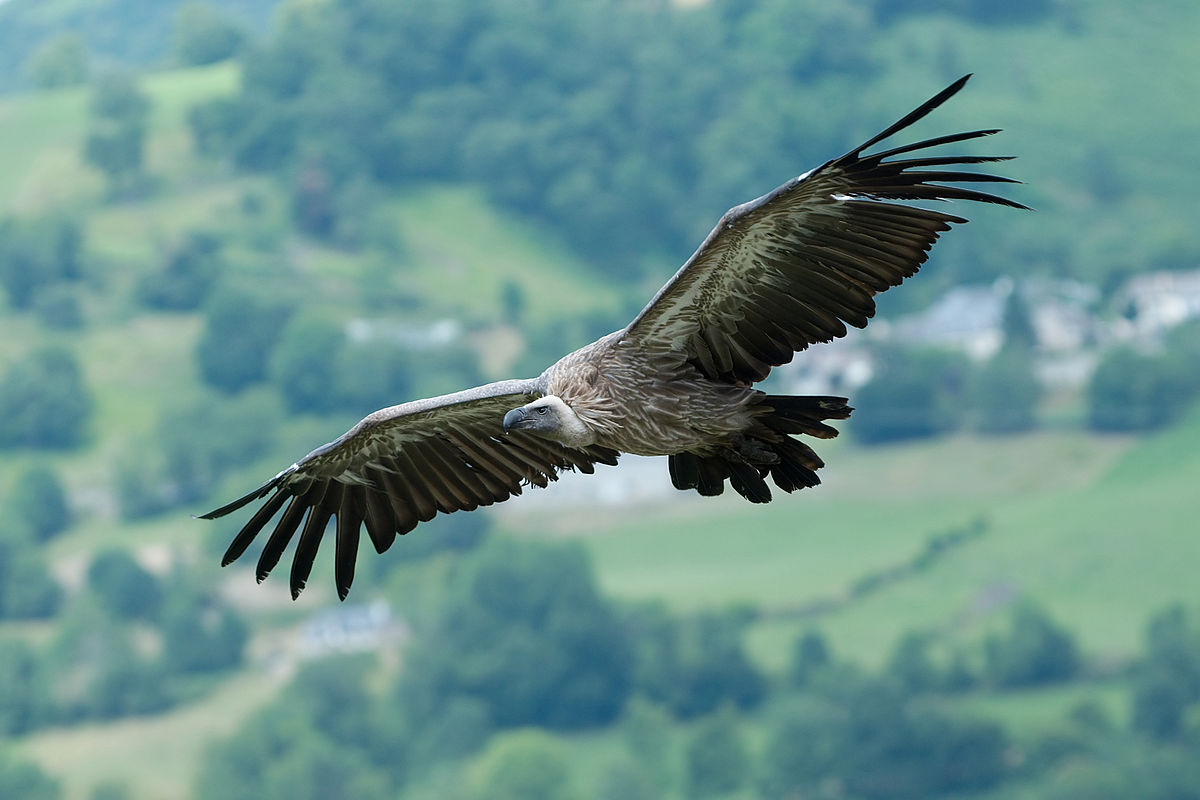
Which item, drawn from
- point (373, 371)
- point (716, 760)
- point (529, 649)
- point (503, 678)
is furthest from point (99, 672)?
point (373, 371)

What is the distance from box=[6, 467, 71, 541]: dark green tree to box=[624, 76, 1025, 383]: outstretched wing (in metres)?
155

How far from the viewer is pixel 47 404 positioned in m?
174

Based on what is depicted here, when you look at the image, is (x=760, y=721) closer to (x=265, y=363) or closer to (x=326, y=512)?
(x=265, y=363)

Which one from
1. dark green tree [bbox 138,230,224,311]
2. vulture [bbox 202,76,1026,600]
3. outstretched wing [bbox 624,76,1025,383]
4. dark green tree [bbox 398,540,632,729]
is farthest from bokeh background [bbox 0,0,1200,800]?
outstretched wing [bbox 624,76,1025,383]

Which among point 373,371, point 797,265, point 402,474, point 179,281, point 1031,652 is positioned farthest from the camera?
point 179,281

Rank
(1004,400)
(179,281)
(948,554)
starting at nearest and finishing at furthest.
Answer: (948,554)
(1004,400)
(179,281)

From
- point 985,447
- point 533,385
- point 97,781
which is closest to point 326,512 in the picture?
point 533,385

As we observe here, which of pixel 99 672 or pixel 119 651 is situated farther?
pixel 119 651

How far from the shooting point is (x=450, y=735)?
149125 mm

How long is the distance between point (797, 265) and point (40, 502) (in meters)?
157

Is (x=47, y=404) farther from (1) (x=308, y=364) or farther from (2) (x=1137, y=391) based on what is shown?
(2) (x=1137, y=391)

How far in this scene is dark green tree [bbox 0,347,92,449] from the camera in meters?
175

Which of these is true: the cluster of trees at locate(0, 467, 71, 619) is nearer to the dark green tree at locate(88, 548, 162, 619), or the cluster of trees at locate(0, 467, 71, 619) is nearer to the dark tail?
the dark green tree at locate(88, 548, 162, 619)

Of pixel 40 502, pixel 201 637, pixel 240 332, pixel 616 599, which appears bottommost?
pixel 616 599
